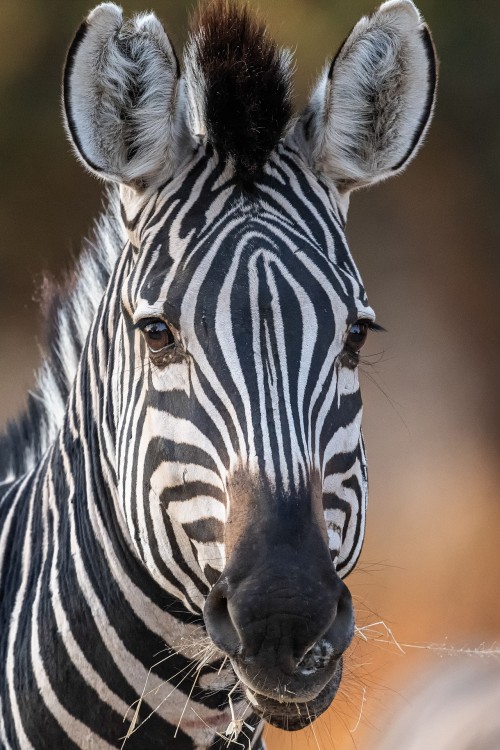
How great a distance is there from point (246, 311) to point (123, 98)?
91 cm

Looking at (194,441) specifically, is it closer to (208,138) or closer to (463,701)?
(208,138)

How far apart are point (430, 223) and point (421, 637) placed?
A: 631 centimetres

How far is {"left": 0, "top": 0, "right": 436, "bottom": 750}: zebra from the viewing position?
7.68 ft

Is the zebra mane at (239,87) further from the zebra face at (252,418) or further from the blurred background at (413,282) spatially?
the blurred background at (413,282)

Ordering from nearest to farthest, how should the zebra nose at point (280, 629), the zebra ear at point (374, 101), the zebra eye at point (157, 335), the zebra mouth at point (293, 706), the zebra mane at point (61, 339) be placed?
the zebra nose at point (280, 629) → the zebra mouth at point (293, 706) → the zebra eye at point (157, 335) → the zebra ear at point (374, 101) → the zebra mane at point (61, 339)

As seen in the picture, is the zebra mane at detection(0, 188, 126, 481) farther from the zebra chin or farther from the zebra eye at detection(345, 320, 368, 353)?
the zebra chin

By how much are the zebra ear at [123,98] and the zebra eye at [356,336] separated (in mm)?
823

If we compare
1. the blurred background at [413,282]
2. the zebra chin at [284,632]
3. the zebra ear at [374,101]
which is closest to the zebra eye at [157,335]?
the zebra chin at [284,632]

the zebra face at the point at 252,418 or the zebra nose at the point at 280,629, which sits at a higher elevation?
the zebra face at the point at 252,418

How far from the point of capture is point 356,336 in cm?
275

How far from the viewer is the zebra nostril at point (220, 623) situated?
2250 millimetres

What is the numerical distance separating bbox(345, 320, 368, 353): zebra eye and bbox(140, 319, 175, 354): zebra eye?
538mm

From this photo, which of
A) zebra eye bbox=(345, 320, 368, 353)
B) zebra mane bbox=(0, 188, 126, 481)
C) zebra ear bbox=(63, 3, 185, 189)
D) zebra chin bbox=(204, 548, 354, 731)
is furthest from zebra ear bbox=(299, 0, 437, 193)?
zebra chin bbox=(204, 548, 354, 731)

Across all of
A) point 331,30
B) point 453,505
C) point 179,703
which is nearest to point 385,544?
point 453,505
